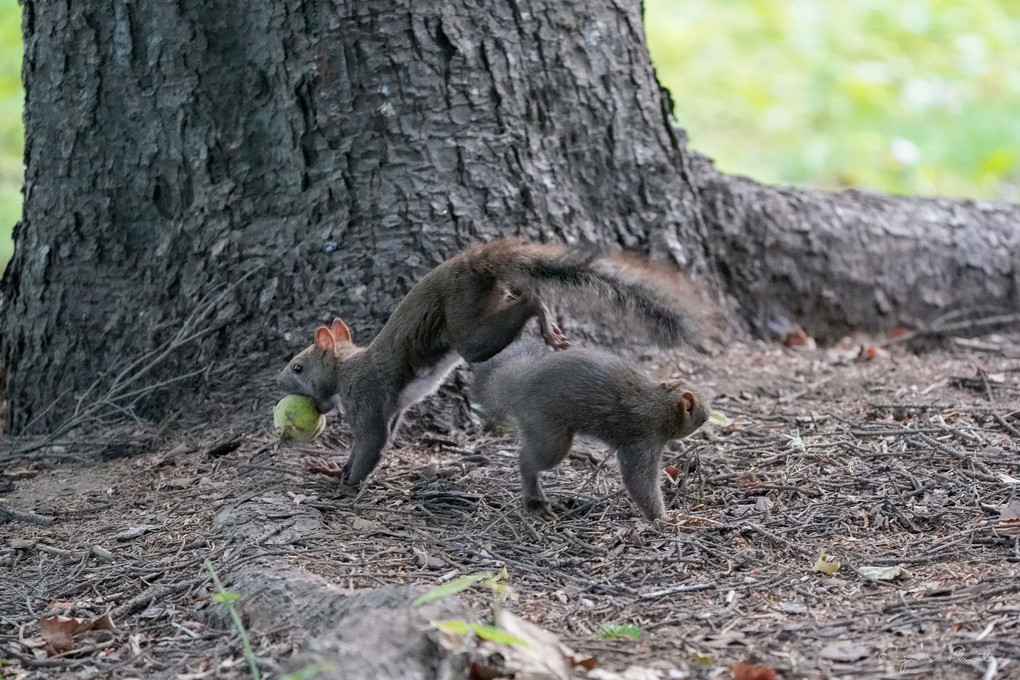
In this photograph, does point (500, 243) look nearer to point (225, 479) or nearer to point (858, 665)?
point (225, 479)

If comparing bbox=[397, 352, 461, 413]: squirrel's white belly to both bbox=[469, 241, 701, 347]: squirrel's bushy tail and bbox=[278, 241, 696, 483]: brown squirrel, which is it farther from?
bbox=[469, 241, 701, 347]: squirrel's bushy tail

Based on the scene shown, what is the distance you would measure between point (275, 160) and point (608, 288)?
74.1 inches

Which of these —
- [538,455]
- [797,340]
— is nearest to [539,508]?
[538,455]

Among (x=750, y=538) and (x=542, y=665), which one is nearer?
(x=542, y=665)

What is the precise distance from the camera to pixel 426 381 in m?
4.95

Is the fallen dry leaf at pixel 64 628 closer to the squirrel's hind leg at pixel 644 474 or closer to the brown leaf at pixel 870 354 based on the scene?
Result: the squirrel's hind leg at pixel 644 474

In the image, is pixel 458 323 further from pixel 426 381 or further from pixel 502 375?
pixel 426 381

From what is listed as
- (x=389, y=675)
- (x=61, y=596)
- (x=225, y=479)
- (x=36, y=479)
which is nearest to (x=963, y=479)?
(x=389, y=675)

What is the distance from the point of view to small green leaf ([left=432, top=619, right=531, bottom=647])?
2717 millimetres

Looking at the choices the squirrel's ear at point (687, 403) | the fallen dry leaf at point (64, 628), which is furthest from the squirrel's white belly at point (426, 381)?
the fallen dry leaf at point (64, 628)

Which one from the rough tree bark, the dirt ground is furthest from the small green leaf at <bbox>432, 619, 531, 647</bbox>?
the rough tree bark

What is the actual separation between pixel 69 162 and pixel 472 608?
3.39m

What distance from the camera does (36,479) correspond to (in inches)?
199

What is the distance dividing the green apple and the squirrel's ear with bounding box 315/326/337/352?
0.79 feet
